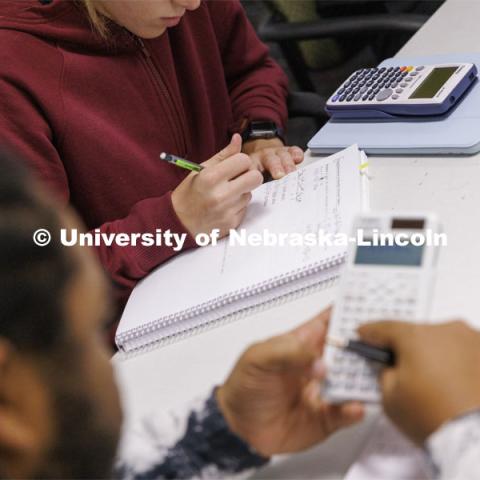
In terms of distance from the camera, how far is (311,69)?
5.29ft

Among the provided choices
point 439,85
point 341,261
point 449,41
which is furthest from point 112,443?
point 449,41

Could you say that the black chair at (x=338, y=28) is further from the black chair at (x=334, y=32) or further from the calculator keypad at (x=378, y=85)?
the calculator keypad at (x=378, y=85)

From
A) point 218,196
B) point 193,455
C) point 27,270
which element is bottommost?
point 193,455

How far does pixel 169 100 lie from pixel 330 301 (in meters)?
0.50

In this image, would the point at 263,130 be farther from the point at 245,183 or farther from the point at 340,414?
the point at 340,414

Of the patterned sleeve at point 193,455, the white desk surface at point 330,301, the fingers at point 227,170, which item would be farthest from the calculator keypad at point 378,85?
the patterned sleeve at point 193,455

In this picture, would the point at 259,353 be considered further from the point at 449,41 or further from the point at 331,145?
the point at 449,41

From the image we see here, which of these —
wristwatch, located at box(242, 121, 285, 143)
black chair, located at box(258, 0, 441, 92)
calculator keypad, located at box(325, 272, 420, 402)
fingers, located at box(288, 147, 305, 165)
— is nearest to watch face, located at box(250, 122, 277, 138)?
wristwatch, located at box(242, 121, 285, 143)

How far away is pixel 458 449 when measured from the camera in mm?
530

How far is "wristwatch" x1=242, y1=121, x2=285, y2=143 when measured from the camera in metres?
1.18

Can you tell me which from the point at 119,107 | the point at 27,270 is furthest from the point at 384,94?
the point at 27,270

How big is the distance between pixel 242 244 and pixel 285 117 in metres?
0.44

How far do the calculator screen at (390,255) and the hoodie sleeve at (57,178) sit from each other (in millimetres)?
289

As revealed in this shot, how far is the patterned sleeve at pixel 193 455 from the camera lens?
2.08 ft
